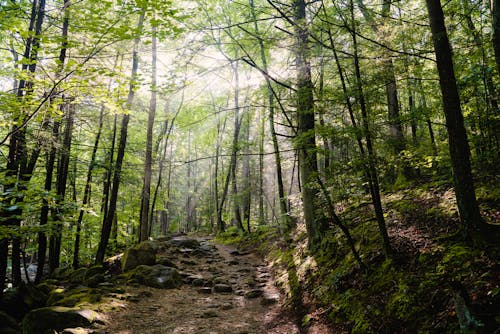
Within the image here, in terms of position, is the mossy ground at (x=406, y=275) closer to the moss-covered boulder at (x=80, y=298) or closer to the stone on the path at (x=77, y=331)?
the stone on the path at (x=77, y=331)

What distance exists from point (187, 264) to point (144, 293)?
12.6ft

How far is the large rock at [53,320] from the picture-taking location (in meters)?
4.96

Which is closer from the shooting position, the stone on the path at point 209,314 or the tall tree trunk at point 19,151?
the tall tree trunk at point 19,151

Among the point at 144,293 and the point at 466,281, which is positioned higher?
the point at 466,281

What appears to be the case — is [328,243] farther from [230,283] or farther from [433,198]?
[230,283]

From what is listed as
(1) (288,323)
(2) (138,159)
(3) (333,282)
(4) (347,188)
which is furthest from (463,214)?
(2) (138,159)

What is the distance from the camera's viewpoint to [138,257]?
9.88 meters

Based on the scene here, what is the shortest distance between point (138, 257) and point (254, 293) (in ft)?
15.1

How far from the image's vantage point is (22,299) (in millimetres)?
7082

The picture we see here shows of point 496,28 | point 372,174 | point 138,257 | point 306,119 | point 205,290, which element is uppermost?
point 306,119

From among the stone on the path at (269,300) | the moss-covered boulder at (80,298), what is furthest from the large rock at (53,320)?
the stone on the path at (269,300)

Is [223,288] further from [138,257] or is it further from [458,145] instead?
[458,145]

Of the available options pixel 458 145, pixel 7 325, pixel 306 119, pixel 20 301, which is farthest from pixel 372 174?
pixel 20 301

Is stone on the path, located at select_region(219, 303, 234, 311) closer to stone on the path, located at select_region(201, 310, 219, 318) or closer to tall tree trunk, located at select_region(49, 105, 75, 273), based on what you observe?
stone on the path, located at select_region(201, 310, 219, 318)
